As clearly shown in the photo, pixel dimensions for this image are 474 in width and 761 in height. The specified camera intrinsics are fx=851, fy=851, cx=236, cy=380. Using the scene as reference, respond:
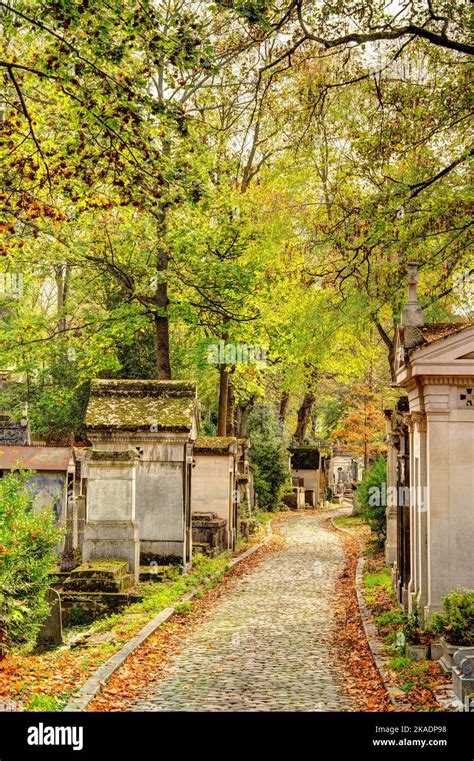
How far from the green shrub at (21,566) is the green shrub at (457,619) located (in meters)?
4.21

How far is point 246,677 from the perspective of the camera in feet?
29.6

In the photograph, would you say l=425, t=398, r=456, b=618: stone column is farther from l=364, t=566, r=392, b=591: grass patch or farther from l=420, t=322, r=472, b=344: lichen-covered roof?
l=364, t=566, r=392, b=591: grass patch

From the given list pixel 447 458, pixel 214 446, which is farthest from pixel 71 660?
pixel 214 446

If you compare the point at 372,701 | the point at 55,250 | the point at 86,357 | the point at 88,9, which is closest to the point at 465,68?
the point at 88,9

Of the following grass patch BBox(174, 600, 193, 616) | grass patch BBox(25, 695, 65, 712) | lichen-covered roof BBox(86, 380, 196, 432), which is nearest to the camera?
grass patch BBox(25, 695, 65, 712)

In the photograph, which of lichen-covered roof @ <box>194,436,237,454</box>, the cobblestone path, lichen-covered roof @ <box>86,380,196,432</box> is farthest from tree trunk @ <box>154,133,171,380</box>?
the cobblestone path

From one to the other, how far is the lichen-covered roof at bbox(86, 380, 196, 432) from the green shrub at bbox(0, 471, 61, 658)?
606cm

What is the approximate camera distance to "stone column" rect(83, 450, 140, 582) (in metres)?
14.3

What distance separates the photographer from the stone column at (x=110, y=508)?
14.3 meters

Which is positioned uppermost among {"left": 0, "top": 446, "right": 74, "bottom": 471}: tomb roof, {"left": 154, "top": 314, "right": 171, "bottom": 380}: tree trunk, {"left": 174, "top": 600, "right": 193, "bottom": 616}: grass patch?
{"left": 154, "top": 314, "right": 171, "bottom": 380}: tree trunk

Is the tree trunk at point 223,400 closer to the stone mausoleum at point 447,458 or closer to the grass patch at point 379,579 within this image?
the grass patch at point 379,579

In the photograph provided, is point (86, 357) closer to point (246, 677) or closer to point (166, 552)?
point (166, 552)
